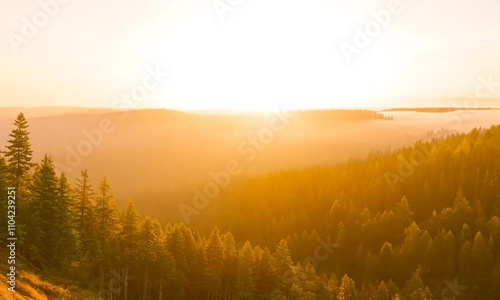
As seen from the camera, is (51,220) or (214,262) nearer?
(51,220)

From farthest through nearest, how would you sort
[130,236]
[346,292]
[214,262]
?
[346,292] < [214,262] < [130,236]

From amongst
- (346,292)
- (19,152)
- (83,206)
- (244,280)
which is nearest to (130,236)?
(83,206)

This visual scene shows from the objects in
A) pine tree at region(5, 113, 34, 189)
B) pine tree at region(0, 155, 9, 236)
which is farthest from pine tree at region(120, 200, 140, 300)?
pine tree at region(0, 155, 9, 236)

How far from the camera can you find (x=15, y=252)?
4694 cm

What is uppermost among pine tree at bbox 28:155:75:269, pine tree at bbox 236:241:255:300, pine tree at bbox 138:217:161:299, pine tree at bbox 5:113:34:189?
pine tree at bbox 5:113:34:189

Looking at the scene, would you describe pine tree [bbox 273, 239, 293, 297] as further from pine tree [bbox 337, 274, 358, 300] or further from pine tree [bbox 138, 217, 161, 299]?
pine tree [bbox 138, 217, 161, 299]

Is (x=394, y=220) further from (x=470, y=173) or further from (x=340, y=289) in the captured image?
(x=340, y=289)

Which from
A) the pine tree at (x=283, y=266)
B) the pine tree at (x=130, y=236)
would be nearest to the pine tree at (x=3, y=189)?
the pine tree at (x=130, y=236)

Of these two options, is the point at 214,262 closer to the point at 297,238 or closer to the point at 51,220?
the point at 51,220

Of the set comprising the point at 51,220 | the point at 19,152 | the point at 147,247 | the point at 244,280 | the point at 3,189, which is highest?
the point at 19,152

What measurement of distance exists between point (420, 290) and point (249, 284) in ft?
111

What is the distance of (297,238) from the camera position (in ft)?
443

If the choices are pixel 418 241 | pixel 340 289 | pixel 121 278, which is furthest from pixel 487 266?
pixel 121 278

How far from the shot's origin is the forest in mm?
53719
